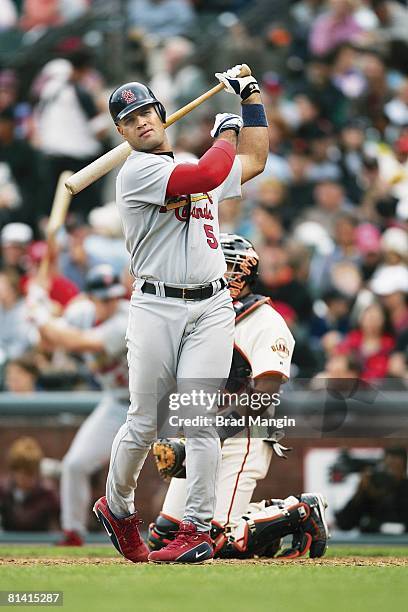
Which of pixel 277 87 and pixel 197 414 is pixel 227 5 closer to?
pixel 277 87

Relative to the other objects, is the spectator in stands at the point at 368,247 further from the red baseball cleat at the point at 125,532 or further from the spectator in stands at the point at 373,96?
the red baseball cleat at the point at 125,532

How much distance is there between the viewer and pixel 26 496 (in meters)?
A: 10.1

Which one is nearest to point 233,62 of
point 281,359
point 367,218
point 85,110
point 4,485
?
point 85,110

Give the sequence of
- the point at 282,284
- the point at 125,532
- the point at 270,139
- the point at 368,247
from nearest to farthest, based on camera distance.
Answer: the point at 125,532
the point at 282,284
the point at 368,247
the point at 270,139

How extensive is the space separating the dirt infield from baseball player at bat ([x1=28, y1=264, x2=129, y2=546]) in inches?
80.0

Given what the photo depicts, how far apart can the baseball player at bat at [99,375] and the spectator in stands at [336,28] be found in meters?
5.73

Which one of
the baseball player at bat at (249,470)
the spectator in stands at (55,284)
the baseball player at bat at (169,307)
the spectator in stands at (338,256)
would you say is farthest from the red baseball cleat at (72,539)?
the spectator in stands at (338,256)

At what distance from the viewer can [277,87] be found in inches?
558

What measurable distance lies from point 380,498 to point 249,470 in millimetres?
2775

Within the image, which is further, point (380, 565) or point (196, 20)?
point (196, 20)

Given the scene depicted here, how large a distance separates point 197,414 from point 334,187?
23.0 ft

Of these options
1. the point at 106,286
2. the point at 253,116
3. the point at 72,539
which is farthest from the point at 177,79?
the point at 253,116

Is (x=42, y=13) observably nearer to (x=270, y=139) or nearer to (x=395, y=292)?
(x=270, y=139)

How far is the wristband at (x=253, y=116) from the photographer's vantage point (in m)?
6.85
